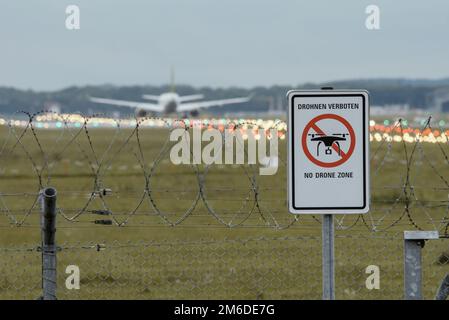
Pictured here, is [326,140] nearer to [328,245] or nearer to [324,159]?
[324,159]

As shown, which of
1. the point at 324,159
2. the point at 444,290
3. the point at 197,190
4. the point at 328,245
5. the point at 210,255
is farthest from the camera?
the point at 197,190

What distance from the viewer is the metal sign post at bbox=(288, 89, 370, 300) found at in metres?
9.19

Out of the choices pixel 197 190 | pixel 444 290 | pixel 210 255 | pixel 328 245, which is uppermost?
pixel 328 245

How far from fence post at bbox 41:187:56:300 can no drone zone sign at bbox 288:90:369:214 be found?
2.60 metres

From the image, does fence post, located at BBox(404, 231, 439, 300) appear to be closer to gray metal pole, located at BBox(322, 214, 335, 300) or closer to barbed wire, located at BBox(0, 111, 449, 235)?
gray metal pole, located at BBox(322, 214, 335, 300)

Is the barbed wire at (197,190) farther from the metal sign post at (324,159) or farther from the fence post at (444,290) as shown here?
the metal sign post at (324,159)

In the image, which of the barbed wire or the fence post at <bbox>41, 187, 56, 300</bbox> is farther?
the barbed wire

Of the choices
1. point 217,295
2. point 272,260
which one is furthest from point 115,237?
point 217,295

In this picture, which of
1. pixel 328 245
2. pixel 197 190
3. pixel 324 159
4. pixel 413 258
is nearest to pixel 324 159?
pixel 324 159

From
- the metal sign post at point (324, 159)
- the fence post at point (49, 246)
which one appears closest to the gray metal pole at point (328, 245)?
the metal sign post at point (324, 159)

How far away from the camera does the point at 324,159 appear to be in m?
9.17

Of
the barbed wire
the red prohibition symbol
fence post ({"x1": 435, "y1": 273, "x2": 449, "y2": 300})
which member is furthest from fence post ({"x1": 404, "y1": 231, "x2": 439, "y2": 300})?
the barbed wire
